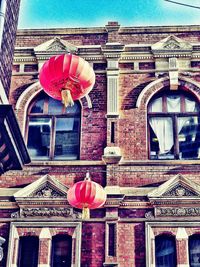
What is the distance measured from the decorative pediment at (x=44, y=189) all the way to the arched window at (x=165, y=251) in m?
2.51

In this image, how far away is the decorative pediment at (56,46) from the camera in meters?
15.3

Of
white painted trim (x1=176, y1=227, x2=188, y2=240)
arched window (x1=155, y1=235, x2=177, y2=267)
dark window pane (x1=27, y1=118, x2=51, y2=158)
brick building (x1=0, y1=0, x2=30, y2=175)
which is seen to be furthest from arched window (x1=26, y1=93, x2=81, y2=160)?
brick building (x1=0, y1=0, x2=30, y2=175)

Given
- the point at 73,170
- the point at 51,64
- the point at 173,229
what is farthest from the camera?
the point at 73,170

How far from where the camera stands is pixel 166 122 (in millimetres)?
14539

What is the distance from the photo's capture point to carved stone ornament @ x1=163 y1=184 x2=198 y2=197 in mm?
13172

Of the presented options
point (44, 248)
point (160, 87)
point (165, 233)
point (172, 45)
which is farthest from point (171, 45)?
point (44, 248)

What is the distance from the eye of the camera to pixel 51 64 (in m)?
8.90

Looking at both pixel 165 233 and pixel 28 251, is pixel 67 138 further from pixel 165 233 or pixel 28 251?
pixel 165 233

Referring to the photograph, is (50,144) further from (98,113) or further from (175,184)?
(175,184)

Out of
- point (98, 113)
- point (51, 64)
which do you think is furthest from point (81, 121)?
point (51, 64)

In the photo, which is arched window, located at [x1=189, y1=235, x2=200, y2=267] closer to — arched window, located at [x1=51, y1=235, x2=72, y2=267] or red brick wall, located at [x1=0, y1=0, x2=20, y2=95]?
arched window, located at [x1=51, y1=235, x2=72, y2=267]

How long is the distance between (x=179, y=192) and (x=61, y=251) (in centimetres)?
313

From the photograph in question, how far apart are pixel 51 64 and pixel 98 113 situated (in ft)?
A: 18.6

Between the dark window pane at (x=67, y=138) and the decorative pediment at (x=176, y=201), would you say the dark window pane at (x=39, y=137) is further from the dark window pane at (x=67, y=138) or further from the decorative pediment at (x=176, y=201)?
the decorative pediment at (x=176, y=201)
